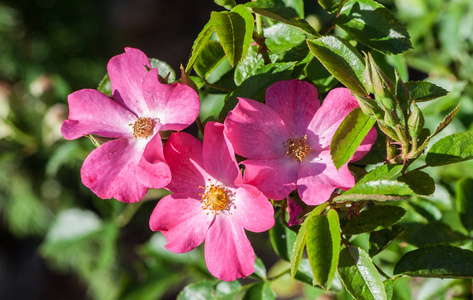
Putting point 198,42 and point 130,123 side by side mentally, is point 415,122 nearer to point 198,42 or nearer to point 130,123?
point 198,42

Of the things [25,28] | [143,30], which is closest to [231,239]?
[25,28]

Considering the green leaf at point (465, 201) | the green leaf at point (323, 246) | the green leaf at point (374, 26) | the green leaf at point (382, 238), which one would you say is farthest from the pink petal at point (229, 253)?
the green leaf at point (465, 201)

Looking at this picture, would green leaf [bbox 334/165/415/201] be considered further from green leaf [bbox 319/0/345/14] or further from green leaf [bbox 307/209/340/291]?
green leaf [bbox 319/0/345/14]

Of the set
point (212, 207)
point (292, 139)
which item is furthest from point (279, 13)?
point (212, 207)

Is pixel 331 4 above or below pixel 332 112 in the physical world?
above

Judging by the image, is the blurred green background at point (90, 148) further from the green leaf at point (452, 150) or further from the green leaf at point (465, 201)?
the green leaf at point (452, 150)

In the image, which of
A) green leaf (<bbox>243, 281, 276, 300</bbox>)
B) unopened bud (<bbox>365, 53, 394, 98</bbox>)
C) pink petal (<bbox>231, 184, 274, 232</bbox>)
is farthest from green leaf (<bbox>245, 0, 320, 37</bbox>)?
green leaf (<bbox>243, 281, 276, 300</bbox>)
